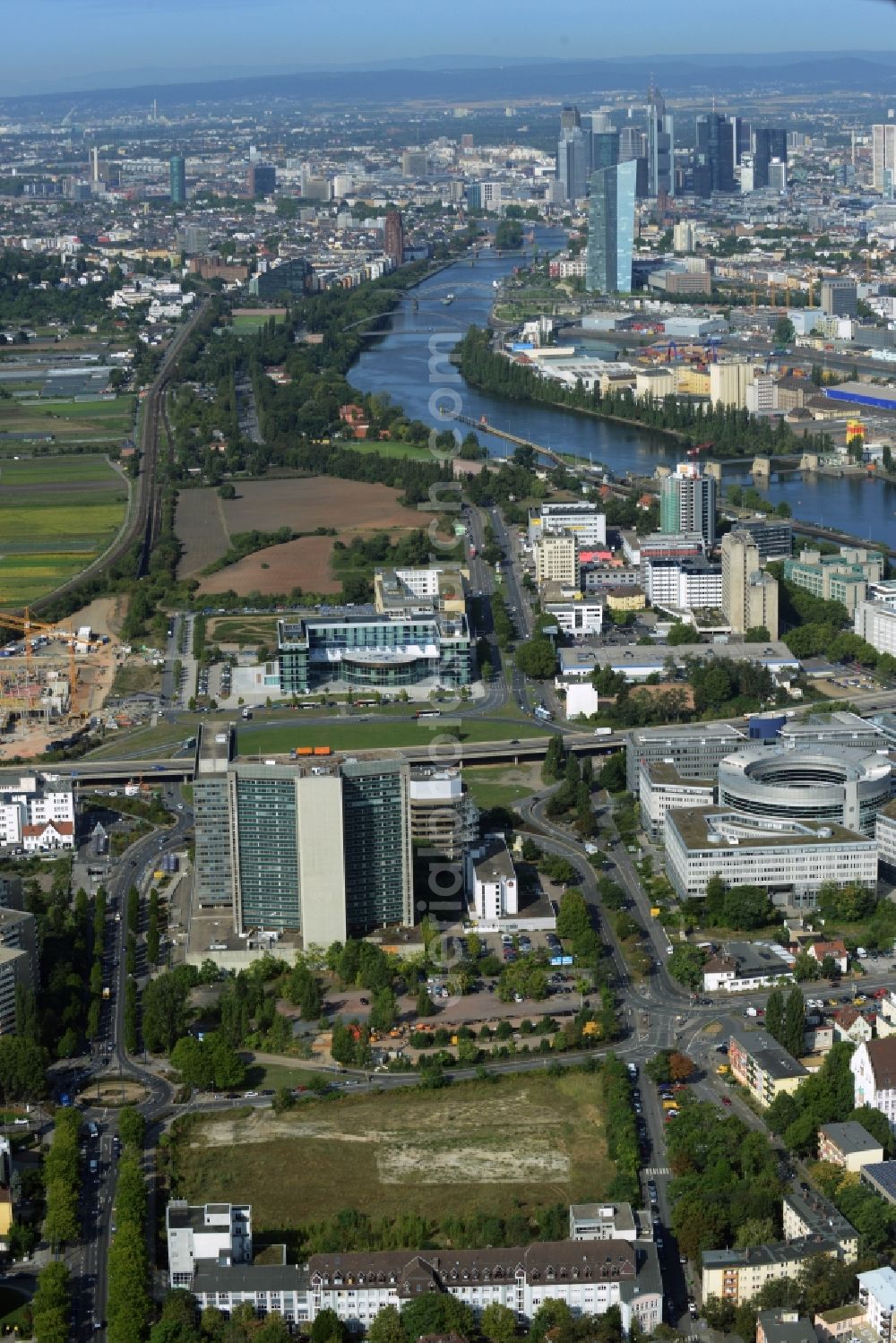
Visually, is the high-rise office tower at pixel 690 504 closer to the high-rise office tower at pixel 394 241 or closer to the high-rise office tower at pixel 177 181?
the high-rise office tower at pixel 394 241

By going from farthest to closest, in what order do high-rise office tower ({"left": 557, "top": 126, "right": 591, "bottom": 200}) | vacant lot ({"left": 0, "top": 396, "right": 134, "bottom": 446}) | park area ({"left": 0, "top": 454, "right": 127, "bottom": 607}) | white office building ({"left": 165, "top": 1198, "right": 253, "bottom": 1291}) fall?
1. high-rise office tower ({"left": 557, "top": 126, "right": 591, "bottom": 200})
2. vacant lot ({"left": 0, "top": 396, "right": 134, "bottom": 446})
3. park area ({"left": 0, "top": 454, "right": 127, "bottom": 607})
4. white office building ({"left": 165, "top": 1198, "right": 253, "bottom": 1291})

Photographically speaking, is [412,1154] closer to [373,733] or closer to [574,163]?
[373,733]

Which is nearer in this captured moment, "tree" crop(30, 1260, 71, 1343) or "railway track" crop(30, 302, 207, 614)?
"tree" crop(30, 1260, 71, 1343)

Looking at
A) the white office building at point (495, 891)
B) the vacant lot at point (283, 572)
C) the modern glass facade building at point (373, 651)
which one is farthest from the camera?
the vacant lot at point (283, 572)

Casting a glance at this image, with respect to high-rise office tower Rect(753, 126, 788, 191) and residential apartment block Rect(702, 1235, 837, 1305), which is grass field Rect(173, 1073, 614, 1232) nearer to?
residential apartment block Rect(702, 1235, 837, 1305)

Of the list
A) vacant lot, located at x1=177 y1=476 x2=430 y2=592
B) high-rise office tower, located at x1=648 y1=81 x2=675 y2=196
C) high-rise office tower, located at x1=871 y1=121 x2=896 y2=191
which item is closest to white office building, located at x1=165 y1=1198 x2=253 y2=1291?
vacant lot, located at x1=177 y1=476 x2=430 y2=592

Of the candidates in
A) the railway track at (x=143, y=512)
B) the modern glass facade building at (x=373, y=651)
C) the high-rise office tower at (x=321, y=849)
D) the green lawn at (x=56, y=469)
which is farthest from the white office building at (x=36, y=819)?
the green lawn at (x=56, y=469)
